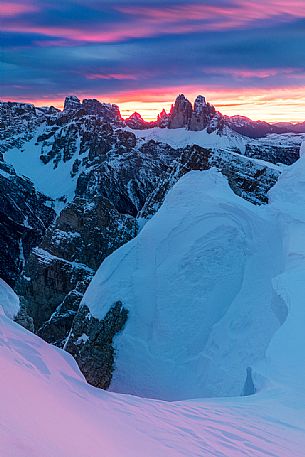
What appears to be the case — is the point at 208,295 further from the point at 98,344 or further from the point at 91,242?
the point at 91,242

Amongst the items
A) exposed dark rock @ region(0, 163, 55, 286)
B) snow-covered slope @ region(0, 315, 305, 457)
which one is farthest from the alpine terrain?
exposed dark rock @ region(0, 163, 55, 286)

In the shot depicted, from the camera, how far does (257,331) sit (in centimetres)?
Result: 1748

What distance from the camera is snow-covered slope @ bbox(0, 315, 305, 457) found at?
556cm

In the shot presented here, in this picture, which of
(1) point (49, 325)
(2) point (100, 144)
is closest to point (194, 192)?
(1) point (49, 325)

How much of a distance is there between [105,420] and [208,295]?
45.8ft

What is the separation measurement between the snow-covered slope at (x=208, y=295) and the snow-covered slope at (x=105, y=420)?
9.99ft

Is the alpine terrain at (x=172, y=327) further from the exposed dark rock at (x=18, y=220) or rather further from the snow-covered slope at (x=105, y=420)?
the exposed dark rock at (x=18, y=220)

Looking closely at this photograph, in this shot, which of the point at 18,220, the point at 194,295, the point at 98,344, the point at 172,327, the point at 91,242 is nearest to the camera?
the point at 172,327

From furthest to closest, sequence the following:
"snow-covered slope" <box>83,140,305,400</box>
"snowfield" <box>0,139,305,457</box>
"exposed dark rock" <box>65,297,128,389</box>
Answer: "exposed dark rock" <box>65,297,128,389</box>, "snow-covered slope" <box>83,140,305,400</box>, "snowfield" <box>0,139,305,457</box>

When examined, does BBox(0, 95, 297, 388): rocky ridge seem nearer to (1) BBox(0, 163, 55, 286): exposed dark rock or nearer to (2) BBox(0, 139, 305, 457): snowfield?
(1) BBox(0, 163, 55, 286): exposed dark rock

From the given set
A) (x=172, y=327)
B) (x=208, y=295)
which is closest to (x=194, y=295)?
(x=208, y=295)

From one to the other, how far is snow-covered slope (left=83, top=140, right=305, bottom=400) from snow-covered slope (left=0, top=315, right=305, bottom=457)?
9.99ft

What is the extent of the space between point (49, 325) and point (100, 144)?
392 ft

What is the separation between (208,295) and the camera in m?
21.1
